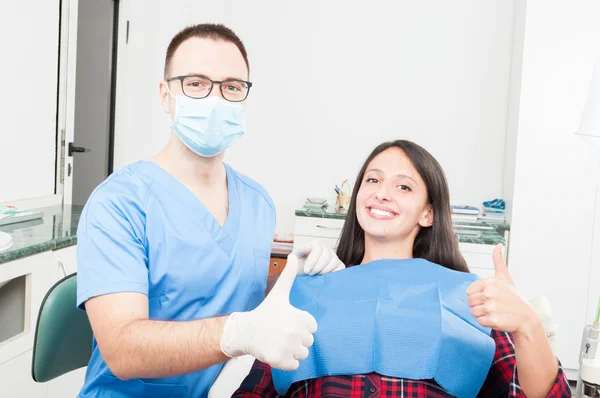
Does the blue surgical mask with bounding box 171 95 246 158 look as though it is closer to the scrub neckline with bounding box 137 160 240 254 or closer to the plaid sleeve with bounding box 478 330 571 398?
the scrub neckline with bounding box 137 160 240 254

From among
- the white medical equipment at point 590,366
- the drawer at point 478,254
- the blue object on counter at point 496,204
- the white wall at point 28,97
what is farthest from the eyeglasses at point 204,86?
the blue object on counter at point 496,204

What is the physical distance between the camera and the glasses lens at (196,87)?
4.51 feet

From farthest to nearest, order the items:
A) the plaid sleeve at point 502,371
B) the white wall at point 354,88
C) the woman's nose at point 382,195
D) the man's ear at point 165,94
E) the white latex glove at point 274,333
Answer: the white wall at point 354,88, the woman's nose at point 382,195, the man's ear at point 165,94, the plaid sleeve at point 502,371, the white latex glove at point 274,333

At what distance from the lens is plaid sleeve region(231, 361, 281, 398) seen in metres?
1.32

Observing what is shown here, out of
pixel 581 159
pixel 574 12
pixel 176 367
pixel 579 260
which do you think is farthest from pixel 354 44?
pixel 176 367

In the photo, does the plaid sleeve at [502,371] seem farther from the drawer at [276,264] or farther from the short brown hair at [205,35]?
the drawer at [276,264]

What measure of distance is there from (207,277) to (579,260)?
8.39 feet

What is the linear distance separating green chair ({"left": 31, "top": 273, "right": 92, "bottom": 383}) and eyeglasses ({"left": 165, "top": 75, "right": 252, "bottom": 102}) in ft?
1.68

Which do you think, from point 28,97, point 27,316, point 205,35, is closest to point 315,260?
point 205,35

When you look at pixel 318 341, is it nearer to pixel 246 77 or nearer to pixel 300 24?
pixel 246 77

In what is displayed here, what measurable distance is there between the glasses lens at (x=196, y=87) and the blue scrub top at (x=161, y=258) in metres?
0.20

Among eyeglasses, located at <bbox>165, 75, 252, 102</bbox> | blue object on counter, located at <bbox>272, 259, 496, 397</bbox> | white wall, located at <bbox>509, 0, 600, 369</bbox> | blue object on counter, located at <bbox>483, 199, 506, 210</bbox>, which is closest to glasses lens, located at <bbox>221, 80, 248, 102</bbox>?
eyeglasses, located at <bbox>165, 75, 252, 102</bbox>

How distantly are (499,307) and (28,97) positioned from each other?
7.44 feet

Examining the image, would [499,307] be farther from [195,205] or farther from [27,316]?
[27,316]
